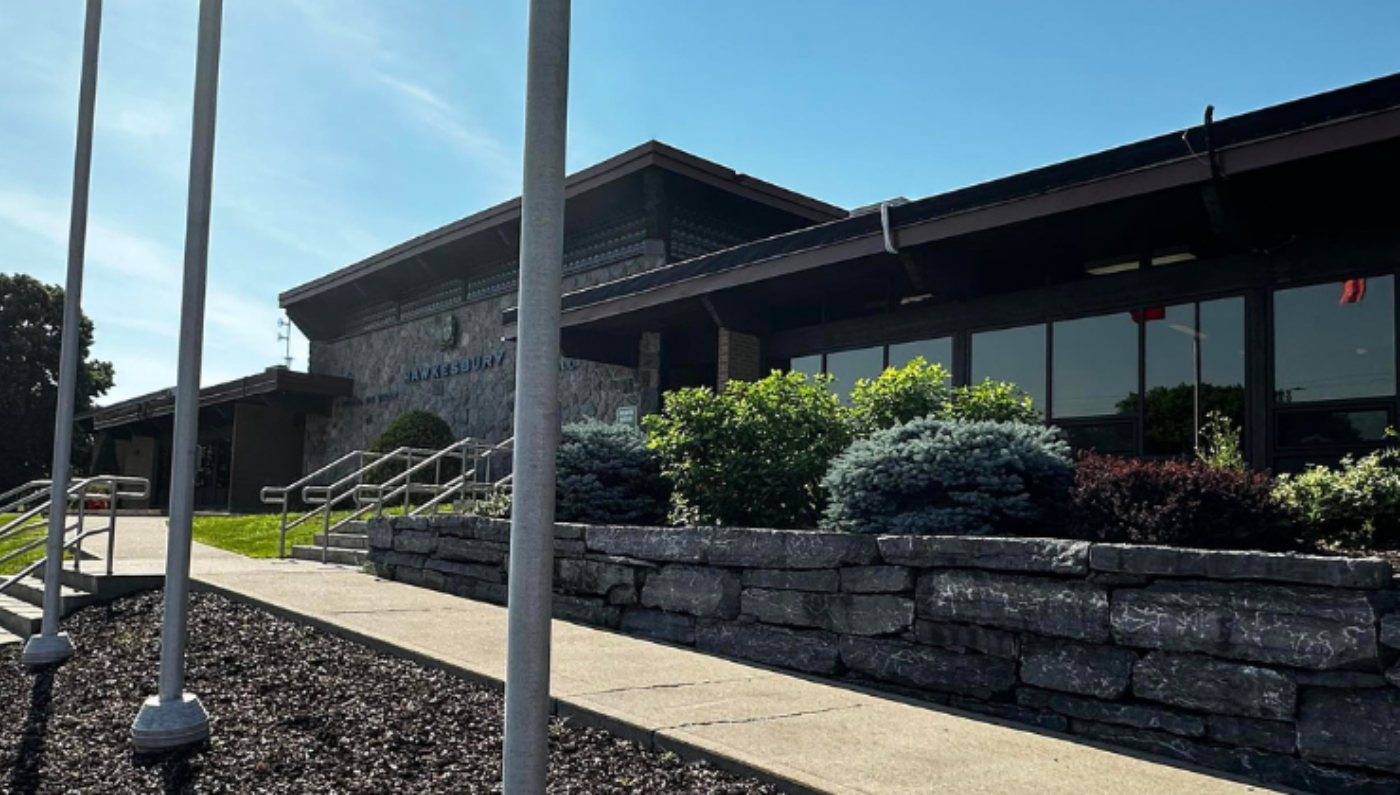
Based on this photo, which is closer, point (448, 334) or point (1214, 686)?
point (1214, 686)

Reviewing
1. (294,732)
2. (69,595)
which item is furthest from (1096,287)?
(69,595)

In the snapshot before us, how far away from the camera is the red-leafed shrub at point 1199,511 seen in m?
5.60

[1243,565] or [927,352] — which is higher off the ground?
[927,352]

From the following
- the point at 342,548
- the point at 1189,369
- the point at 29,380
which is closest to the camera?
the point at 1189,369

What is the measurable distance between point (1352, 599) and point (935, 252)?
25.2 feet

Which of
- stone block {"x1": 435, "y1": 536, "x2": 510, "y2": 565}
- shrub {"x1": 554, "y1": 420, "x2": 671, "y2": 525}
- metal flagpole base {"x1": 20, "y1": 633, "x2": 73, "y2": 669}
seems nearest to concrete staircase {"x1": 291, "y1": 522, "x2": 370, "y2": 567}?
stone block {"x1": 435, "y1": 536, "x2": 510, "y2": 565}

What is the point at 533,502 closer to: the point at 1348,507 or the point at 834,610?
the point at 834,610

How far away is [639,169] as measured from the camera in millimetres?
16859

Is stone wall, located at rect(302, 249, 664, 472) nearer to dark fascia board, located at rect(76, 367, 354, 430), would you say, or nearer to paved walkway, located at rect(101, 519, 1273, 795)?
dark fascia board, located at rect(76, 367, 354, 430)

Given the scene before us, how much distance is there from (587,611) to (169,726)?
3.56m

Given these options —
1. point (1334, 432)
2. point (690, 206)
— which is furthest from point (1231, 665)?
point (690, 206)

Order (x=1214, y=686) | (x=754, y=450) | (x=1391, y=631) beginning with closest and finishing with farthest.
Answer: (x=1391, y=631) < (x=1214, y=686) < (x=754, y=450)

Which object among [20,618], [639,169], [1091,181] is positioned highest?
[639,169]

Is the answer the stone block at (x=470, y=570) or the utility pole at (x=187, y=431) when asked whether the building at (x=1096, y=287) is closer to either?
the stone block at (x=470, y=570)
